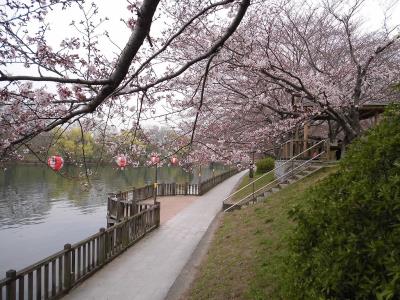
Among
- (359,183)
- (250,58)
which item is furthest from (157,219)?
(359,183)

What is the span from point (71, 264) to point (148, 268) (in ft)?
6.24

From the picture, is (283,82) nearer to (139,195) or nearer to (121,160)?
(121,160)

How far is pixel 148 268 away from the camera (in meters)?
8.67

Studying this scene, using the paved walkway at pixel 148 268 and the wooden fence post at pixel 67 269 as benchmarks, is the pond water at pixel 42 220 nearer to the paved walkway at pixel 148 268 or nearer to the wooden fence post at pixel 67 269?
the wooden fence post at pixel 67 269

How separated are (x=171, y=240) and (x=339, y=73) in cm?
752

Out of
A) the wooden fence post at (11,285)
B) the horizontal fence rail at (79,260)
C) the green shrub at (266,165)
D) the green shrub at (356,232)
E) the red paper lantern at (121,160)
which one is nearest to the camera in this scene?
the green shrub at (356,232)

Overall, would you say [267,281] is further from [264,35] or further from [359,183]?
[264,35]

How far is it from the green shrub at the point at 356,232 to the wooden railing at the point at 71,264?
15.0 ft

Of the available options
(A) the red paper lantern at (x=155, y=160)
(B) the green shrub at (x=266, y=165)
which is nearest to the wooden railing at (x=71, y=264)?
(A) the red paper lantern at (x=155, y=160)

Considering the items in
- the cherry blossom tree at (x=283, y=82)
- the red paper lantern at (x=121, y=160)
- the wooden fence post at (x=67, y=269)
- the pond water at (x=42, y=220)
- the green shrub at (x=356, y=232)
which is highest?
the cherry blossom tree at (x=283, y=82)

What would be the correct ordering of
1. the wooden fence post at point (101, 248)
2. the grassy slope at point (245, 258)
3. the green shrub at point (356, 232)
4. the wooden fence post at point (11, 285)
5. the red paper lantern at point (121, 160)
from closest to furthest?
1. the green shrub at point (356, 232)
2. the wooden fence post at point (11, 285)
3. the grassy slope at point (245, 258)
4. the wooden fence post at point (101, 248)
5. the red paper lantern at point (121, 160)

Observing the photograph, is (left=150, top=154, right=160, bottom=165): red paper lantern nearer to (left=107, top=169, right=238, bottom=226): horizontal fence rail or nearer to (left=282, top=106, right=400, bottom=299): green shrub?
(left=282, top=106, right=400, bottom=299): green shrub

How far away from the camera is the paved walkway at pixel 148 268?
7169mm

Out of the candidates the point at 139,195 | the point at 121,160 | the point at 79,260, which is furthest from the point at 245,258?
the point at 139,195
